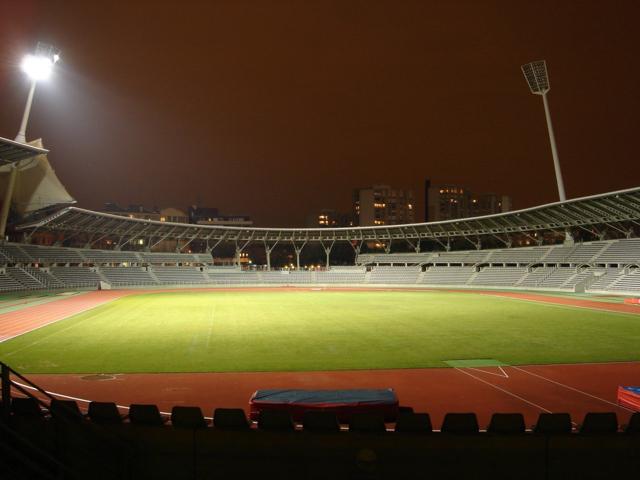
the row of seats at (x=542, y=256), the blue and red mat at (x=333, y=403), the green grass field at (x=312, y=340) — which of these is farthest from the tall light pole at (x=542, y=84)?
the blue and red mat at (x=333, y=403)

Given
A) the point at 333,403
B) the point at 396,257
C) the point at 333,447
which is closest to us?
the point at 333,447

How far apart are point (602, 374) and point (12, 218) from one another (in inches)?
2150

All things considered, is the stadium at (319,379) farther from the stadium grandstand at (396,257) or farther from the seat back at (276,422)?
the stadium grandstand at (396,257)

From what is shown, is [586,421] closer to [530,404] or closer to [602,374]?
[530,404]

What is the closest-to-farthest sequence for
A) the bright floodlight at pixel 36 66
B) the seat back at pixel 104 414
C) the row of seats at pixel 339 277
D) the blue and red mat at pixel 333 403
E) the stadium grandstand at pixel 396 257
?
the seat back at pixel 104 414, the blue and red mat at pixel 333 403, the bright floodlight at pixel 36 66, the row of seats at pixel 339 277, the stadium grandstand at pixel 396 257

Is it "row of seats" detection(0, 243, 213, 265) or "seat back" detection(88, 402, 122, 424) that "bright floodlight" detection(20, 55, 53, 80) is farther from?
"seat back" detection(88, 402, 122, 424)

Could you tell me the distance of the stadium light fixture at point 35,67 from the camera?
1660 inches

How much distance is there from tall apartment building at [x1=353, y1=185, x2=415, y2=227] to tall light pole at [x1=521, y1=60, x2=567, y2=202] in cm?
11766

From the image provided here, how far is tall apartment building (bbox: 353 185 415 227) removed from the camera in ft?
586

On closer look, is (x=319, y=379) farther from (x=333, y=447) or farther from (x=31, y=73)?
(x=31, y=73)

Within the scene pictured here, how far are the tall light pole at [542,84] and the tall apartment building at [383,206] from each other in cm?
11766

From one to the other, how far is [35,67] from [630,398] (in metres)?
47.8

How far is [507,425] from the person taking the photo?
5.99m

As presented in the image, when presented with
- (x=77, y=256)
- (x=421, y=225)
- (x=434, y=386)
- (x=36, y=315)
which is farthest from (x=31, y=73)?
(x=421, y=225)
